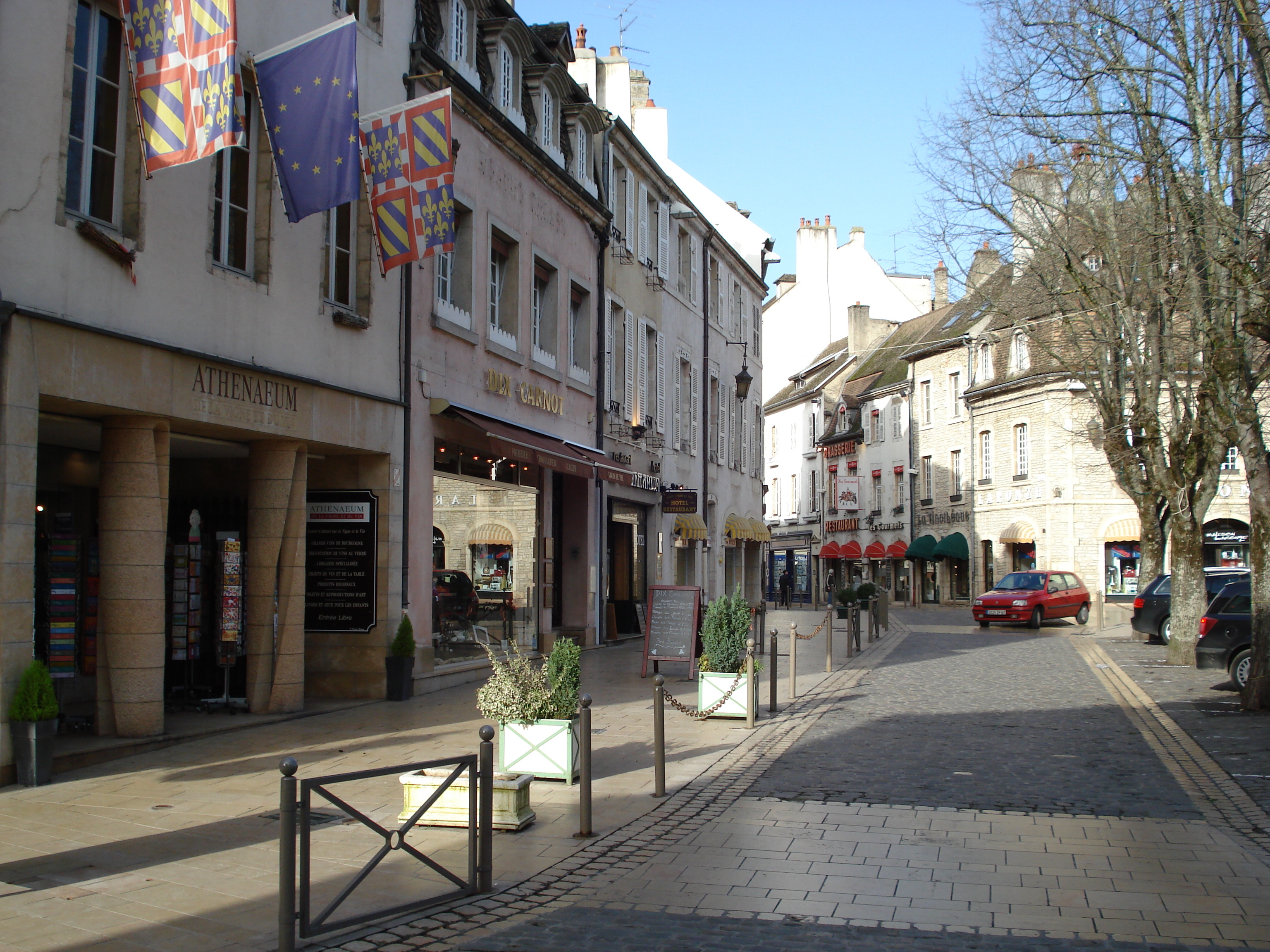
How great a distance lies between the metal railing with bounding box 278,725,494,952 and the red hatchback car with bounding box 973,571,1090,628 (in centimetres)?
2778

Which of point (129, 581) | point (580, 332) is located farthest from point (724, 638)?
point (580, 332)

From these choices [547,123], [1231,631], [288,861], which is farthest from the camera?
[547,123]

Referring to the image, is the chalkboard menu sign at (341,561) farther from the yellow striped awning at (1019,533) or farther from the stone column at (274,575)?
the yellow striped awning at (1019,533)

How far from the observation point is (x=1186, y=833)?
753cm

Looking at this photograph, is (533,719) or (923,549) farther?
(923,549)

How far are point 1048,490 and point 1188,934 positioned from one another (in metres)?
36.3

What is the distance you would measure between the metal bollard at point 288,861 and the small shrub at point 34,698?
14.4 feet

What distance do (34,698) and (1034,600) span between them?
91.8 ft

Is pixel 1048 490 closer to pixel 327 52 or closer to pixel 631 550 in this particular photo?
pixel 631 550

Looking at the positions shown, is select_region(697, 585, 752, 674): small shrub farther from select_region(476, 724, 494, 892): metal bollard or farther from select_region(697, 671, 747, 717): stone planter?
select_region(476, 724, 494, 892): metal bollard

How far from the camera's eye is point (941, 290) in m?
57.7

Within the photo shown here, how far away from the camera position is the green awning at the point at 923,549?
45969mm

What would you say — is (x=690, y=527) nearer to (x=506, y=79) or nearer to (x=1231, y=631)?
(x=506, y=79)

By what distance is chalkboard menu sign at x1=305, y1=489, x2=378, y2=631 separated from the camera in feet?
45.3
